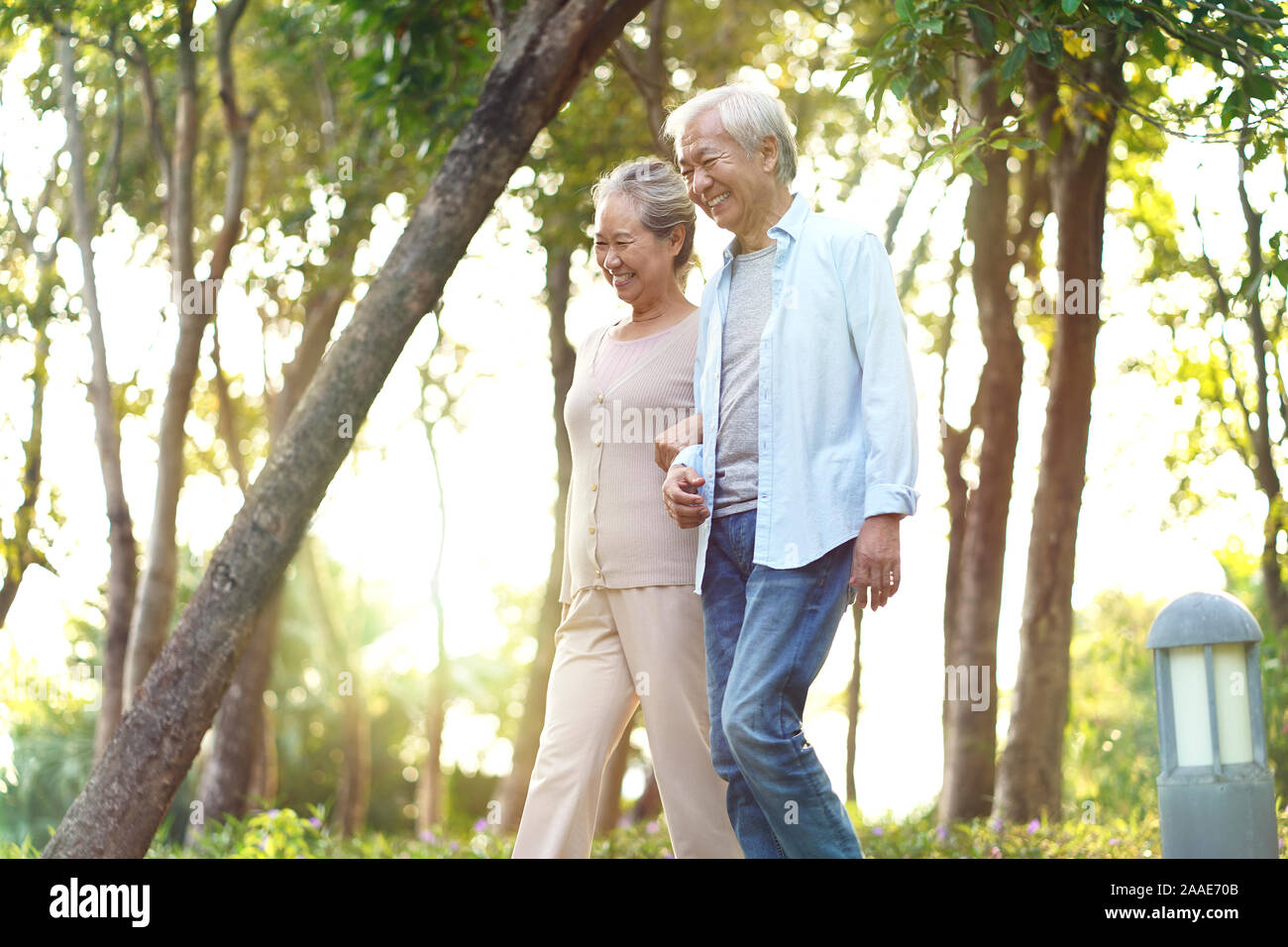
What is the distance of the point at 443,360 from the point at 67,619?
9324 mm

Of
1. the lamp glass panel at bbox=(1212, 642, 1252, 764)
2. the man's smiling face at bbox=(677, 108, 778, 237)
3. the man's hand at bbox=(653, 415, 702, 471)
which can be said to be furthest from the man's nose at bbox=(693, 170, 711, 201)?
the lamp glass panel at bbox=(1212, 642, 1252, 764)

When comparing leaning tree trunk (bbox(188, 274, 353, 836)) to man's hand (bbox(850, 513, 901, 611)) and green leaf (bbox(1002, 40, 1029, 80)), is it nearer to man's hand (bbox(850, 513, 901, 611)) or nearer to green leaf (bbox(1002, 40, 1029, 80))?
green leaf (bbox(1002, 40, 1029, 80))

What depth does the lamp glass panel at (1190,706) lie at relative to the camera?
3.56 meters

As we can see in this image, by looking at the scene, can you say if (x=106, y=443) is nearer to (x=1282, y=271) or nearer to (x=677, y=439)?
(x=677, y=439)

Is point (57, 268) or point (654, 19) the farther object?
point (57, 268)

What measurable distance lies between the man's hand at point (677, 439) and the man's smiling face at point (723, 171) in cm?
55

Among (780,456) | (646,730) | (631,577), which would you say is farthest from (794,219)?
(646,730)

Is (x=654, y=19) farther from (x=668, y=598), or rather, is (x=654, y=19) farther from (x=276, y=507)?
(x=668, y=598)

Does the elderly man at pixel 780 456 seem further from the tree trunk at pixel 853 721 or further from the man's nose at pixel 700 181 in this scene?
the tree trunk at pixel 853 721

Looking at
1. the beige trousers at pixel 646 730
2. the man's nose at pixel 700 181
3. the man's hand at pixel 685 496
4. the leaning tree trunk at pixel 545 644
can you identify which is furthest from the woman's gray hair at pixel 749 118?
the leaning tree trunk at pixel 545 644

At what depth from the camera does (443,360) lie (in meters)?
16.2

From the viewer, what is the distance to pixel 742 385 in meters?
3.32

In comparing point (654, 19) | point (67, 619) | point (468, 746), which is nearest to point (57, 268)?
point (654, 19)

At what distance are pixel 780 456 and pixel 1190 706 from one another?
4.92 feet
